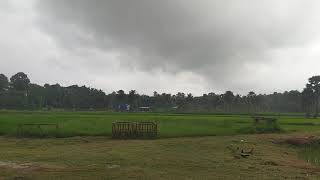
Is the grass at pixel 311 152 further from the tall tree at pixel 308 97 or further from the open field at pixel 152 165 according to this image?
the tall tree at pixel 308 97

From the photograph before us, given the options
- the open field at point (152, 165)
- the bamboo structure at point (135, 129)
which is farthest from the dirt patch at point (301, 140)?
the bamboo structure at point (135, 129)

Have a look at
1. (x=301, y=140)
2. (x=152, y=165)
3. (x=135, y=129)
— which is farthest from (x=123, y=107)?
(x=152, y=165)

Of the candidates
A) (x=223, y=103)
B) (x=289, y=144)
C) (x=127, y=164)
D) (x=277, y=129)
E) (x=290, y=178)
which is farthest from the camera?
(x=223, y=103)

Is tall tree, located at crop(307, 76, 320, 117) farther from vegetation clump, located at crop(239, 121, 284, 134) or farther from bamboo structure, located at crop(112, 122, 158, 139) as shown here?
bamboo structure, located at crop(112, 122, 158, 139)

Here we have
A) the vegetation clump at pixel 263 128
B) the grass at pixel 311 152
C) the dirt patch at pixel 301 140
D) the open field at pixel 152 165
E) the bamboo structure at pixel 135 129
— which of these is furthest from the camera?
the vegetation clump at pixel 263 128

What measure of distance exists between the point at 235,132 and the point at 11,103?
116 metres

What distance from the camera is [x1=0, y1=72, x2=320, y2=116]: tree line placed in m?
158

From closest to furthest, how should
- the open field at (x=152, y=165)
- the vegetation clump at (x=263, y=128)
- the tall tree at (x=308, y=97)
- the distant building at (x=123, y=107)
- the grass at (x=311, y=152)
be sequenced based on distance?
the open field at (x=152, y=165)
the grass at (x=311, y=152)
the vegetation clump at (x=263, y=128)
the distant building at (x=123, y=107)
the tall tree at (x=308, y=97)

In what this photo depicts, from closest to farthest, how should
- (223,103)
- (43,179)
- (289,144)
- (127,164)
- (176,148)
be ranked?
1. (43,179)
2. (127,164)
3. (176,148)
4. (289,144)
5. (223,103)

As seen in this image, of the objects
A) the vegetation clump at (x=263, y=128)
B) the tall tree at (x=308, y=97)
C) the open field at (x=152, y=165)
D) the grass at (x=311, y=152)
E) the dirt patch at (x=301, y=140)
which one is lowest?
the grass at (x=311, y=152)

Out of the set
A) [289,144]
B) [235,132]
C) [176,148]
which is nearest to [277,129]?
[235,132]

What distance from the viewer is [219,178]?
21812mm

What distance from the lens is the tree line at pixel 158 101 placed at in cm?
Answer: 15850

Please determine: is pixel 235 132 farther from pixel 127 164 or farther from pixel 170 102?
pixel 170 102
